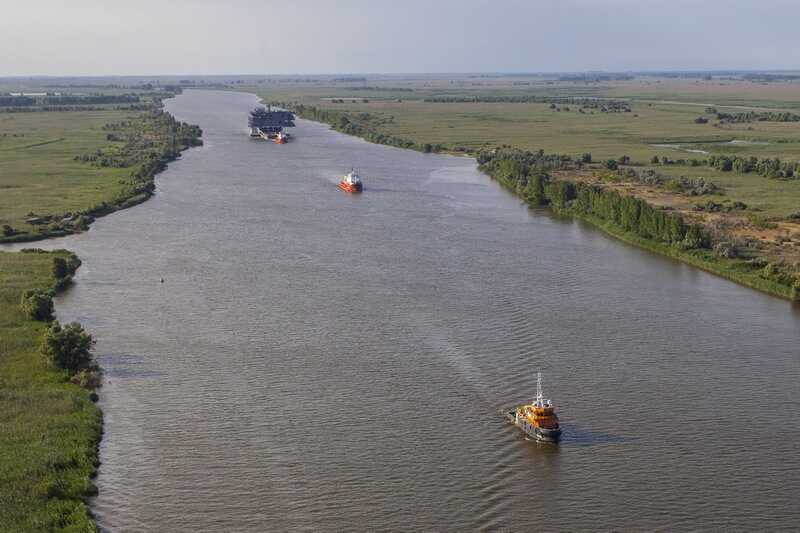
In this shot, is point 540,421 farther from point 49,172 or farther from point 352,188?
point 49,172

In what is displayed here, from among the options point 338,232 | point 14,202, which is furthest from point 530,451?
point 14,202

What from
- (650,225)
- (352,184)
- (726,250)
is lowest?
(726,250)

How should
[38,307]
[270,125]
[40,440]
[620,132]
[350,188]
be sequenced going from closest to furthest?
1. [40,440]
2. [38,307]
3. [350,188]
4. [620,132]
5. [270,125]

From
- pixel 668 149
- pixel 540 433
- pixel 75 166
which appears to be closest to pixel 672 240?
pixel 540 433

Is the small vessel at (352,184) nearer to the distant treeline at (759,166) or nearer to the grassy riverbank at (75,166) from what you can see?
the grassy riverbank at (75,166)

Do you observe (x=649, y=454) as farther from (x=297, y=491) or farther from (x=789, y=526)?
(x=297, y=491)

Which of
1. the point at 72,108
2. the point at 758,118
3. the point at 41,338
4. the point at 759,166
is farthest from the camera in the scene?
the point at 72,108
